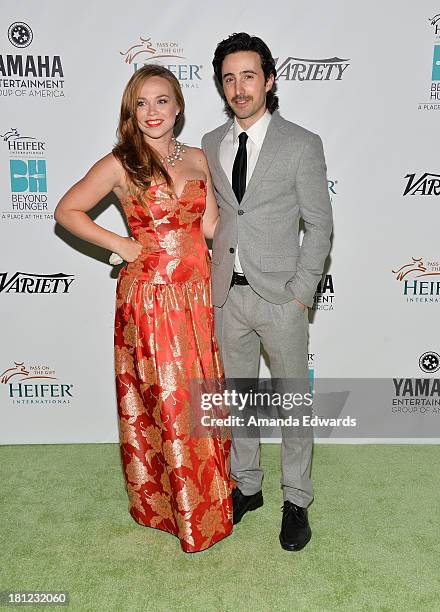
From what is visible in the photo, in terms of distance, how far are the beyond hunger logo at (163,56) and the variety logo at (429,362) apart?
6.20 ft

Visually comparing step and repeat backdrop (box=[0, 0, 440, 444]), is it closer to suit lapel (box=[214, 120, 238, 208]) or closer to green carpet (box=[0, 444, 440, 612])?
green carpet (box=[0, 444, 440, 612])

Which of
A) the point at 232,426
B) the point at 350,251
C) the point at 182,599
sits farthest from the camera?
the point at 350,251

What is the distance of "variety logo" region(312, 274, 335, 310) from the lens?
11.6 ft

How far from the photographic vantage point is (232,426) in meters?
3.15

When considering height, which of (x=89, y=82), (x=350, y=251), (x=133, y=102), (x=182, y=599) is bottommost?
(x=182, y=599)

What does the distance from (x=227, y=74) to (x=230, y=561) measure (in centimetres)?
193

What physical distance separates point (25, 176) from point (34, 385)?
3.76 feet

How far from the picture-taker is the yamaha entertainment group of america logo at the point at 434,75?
125 inches

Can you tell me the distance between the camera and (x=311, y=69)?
10.7ft

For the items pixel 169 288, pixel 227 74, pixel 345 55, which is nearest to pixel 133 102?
pixel 227 74

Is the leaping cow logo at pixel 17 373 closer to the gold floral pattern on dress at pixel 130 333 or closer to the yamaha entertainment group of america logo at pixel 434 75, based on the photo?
the gold floral pattern on dress at pixel 130 333

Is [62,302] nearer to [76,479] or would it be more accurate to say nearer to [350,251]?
[76,479]

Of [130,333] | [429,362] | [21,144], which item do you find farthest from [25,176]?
[429,362]

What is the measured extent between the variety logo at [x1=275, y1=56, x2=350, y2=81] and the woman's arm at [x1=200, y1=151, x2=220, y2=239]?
0.85 metres
